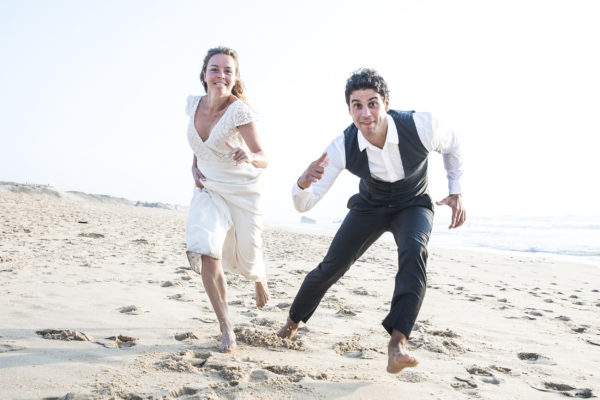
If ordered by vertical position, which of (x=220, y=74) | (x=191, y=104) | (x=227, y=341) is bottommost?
(x=227, y=341)

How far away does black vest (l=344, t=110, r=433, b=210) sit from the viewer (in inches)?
124

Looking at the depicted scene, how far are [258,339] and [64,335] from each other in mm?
1297

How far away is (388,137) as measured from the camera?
10.2 feet

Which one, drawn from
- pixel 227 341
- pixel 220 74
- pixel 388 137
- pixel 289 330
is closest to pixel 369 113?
pixel 388 137

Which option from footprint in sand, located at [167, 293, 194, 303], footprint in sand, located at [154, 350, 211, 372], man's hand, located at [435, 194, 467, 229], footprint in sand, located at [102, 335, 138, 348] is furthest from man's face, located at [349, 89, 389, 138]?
footprint in sand, located at [167, 293, 194, 303]

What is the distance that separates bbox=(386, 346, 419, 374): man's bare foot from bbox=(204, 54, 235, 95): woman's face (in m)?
2.20

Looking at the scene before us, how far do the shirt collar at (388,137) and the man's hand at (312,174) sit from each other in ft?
1.15

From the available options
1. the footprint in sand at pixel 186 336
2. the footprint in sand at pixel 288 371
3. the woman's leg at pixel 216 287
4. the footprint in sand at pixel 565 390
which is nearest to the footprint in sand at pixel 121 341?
the footprint in sand at pixel 186 336

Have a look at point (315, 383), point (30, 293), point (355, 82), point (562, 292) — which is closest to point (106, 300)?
point (30, 293)

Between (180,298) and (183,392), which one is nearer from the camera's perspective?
(183,392)

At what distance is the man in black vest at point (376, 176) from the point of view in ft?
10.2

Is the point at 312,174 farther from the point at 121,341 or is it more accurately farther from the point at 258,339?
the point at 121,341

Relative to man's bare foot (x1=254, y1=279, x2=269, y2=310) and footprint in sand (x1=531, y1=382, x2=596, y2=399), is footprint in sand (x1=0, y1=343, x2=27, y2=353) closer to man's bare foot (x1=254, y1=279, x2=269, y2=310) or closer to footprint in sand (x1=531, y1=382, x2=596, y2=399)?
man's bare foot (x1=254, y1=279, x2=269, y2=310)

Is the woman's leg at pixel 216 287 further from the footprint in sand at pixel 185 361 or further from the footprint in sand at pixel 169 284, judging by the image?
the footprint in sand at pixel 169 284
